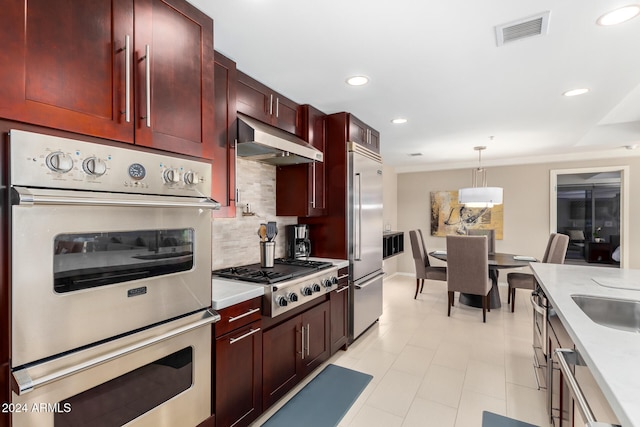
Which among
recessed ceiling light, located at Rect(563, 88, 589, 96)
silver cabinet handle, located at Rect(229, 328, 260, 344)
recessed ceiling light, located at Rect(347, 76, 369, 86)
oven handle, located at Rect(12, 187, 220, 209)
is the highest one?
recessed ceiling light, located at Rect(563, 88, 589, 96)

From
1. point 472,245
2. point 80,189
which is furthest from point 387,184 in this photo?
point 80,189

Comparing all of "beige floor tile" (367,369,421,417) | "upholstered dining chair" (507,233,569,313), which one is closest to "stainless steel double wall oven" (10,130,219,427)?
"beige floor tile" (367,369,421,417)

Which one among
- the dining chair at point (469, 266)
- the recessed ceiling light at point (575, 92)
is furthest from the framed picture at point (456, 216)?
the recessed ceiling light at point (575, 92)

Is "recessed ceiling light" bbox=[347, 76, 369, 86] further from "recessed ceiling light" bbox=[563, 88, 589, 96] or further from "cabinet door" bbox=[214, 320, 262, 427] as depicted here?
"cabinet door" bbox=[214, 320, 262, 427]

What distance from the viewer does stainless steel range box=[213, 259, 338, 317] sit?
1.98 metres

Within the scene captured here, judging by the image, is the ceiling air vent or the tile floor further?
the tile floor

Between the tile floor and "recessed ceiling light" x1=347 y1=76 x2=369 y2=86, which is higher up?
"recessed ceiling light" x1=347 y1=76 x2=369 y2=86

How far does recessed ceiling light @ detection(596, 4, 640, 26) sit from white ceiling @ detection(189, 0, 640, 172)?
50mm

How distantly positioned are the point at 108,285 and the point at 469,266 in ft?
13.0

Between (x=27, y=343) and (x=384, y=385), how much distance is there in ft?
7.40

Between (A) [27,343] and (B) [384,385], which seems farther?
(B) [384,385]

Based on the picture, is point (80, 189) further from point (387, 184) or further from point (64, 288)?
point (387, 184)

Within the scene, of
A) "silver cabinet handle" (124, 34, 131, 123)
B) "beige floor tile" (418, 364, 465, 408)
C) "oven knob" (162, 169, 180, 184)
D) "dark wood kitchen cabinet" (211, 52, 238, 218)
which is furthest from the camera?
"beige floor tile" (418, 364, 465, 408)

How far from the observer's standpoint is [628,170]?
5098 mm
